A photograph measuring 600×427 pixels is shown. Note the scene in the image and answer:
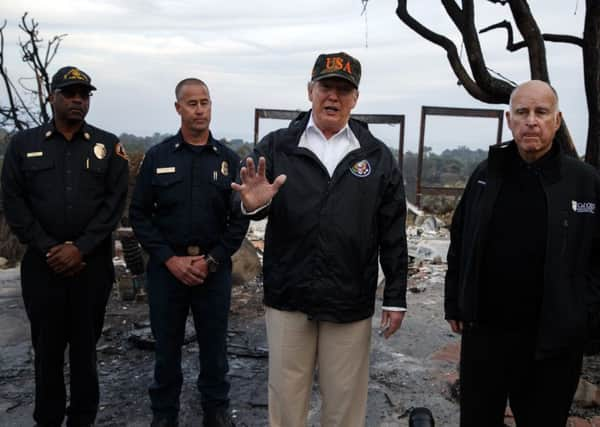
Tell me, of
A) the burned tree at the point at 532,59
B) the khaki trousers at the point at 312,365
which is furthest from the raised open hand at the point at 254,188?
the burned tree at the point at 532,59

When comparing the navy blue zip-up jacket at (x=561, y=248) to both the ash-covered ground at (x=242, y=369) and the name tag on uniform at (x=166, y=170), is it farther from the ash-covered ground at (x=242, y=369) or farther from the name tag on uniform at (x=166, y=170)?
the name tag on uniform at (x=166, y=170)

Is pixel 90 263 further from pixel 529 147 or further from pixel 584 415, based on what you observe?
pixel 584 415

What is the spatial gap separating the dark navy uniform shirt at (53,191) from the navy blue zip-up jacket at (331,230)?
110 centimetres

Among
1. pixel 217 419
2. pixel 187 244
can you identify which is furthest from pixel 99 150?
pixel 217 419

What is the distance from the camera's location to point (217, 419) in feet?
10.6

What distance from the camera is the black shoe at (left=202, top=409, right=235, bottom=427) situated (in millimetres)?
3232

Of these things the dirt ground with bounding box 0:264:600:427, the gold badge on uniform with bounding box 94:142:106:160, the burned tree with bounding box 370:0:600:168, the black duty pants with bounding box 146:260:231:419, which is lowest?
the dirt ground with bounding box 0:264:600:427

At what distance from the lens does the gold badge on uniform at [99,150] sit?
10.5 ft

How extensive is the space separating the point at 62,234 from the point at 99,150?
52cm

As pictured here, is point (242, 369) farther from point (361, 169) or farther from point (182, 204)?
point (361, 169)

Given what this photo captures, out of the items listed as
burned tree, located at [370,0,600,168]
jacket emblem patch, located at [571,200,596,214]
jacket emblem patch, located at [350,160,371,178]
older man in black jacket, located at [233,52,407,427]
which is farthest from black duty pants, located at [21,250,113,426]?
burned tree, located at [370,0,600,168]

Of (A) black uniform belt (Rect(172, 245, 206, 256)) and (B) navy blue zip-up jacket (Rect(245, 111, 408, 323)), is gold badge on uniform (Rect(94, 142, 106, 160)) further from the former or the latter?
(B) navy blue zip-up jacket (Rect(245, 111, 408, 323))

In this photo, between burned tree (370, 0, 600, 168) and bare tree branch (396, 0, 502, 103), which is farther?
bare tree branch (396, 0, 502, 103)

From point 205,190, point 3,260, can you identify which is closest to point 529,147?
point 205,190
